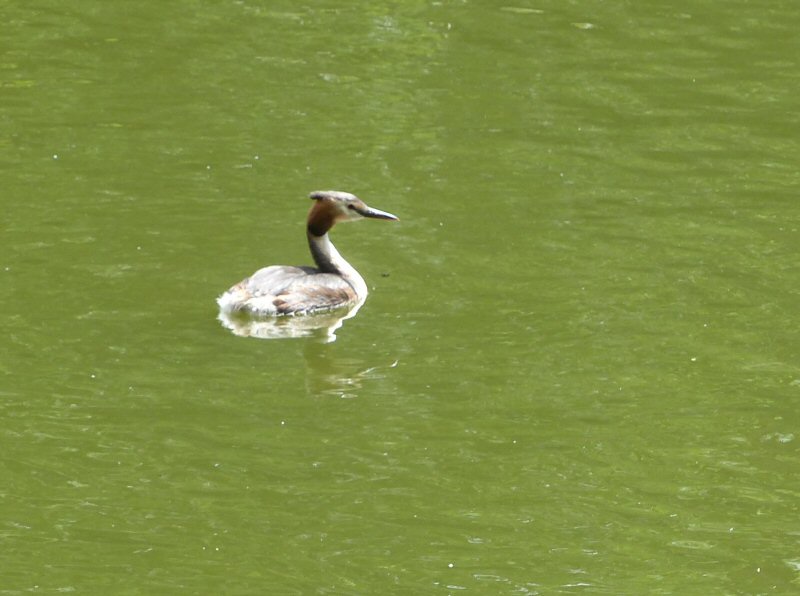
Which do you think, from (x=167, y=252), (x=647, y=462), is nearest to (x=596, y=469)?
(x=647, y=462)

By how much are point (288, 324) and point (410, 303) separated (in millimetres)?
Answer: 854

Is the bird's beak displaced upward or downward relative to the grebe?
upward

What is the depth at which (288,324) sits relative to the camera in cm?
1212

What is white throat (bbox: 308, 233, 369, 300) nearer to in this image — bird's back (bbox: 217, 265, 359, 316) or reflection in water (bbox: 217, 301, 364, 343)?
bird's back (bbox: 217, 265, 359, 316)

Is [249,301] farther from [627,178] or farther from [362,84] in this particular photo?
[362,84]

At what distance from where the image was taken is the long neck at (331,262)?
12.6 m

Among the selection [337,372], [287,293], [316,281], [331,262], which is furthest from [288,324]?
[337,372]

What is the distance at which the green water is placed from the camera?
28.9 ft

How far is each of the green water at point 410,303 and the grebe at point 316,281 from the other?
0.79 ft

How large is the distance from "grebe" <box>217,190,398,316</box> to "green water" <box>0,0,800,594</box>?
242 millimetres

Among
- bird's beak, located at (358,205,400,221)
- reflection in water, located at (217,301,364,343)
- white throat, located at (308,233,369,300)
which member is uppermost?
bird's beak, located at (358,205,400,221)

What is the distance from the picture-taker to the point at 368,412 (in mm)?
10320

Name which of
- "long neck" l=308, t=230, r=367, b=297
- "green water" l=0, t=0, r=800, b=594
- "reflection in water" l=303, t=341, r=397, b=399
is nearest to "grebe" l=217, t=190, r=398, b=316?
"long neck" l=308, t=230, r=367, b=297

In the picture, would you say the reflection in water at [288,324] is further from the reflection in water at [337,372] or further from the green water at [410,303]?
the reflection in water at [337,372]
